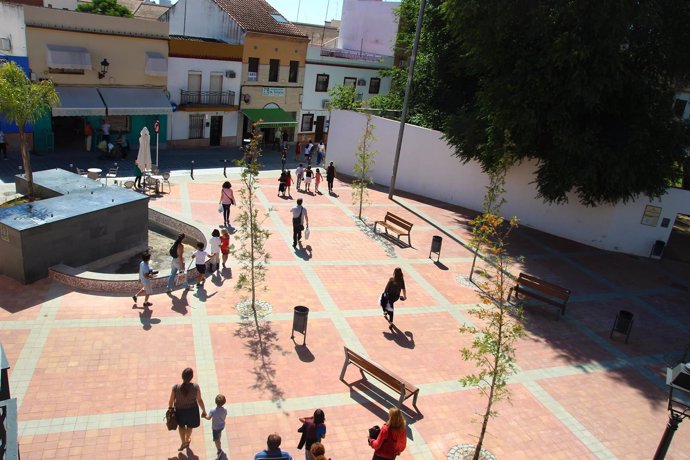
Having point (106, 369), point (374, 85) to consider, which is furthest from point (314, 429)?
point (374, 85)

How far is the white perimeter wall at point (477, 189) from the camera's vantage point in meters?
20.3

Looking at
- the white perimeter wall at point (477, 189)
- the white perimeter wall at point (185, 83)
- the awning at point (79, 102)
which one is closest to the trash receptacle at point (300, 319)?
the white perimeter wall at point (477, 189)

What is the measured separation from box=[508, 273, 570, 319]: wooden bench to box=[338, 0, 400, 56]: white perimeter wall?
34697mm

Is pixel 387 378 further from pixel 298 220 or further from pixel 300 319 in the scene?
pixel 298 220

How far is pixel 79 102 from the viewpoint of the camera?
1032 inches

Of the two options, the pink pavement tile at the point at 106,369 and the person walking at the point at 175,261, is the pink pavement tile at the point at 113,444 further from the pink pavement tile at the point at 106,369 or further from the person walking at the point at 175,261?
the person walking at the point at 175,261

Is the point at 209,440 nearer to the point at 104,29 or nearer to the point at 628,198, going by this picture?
the point at 628,198

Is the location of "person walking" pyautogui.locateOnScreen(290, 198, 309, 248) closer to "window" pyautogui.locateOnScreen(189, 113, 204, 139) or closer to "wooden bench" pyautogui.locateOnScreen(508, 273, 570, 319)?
"wooden bench" pyautogui.locateOnScreen(508, 273, 570, 319)

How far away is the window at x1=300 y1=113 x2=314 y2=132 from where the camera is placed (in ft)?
130

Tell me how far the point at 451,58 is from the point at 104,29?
1699 centimetres

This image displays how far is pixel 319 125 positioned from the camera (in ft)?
135

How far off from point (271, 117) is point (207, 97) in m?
4.69

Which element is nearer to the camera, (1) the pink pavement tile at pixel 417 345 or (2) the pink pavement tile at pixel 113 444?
(2) the pink pavement tile at pixel 113 444

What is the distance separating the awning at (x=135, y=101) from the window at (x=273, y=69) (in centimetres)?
817
